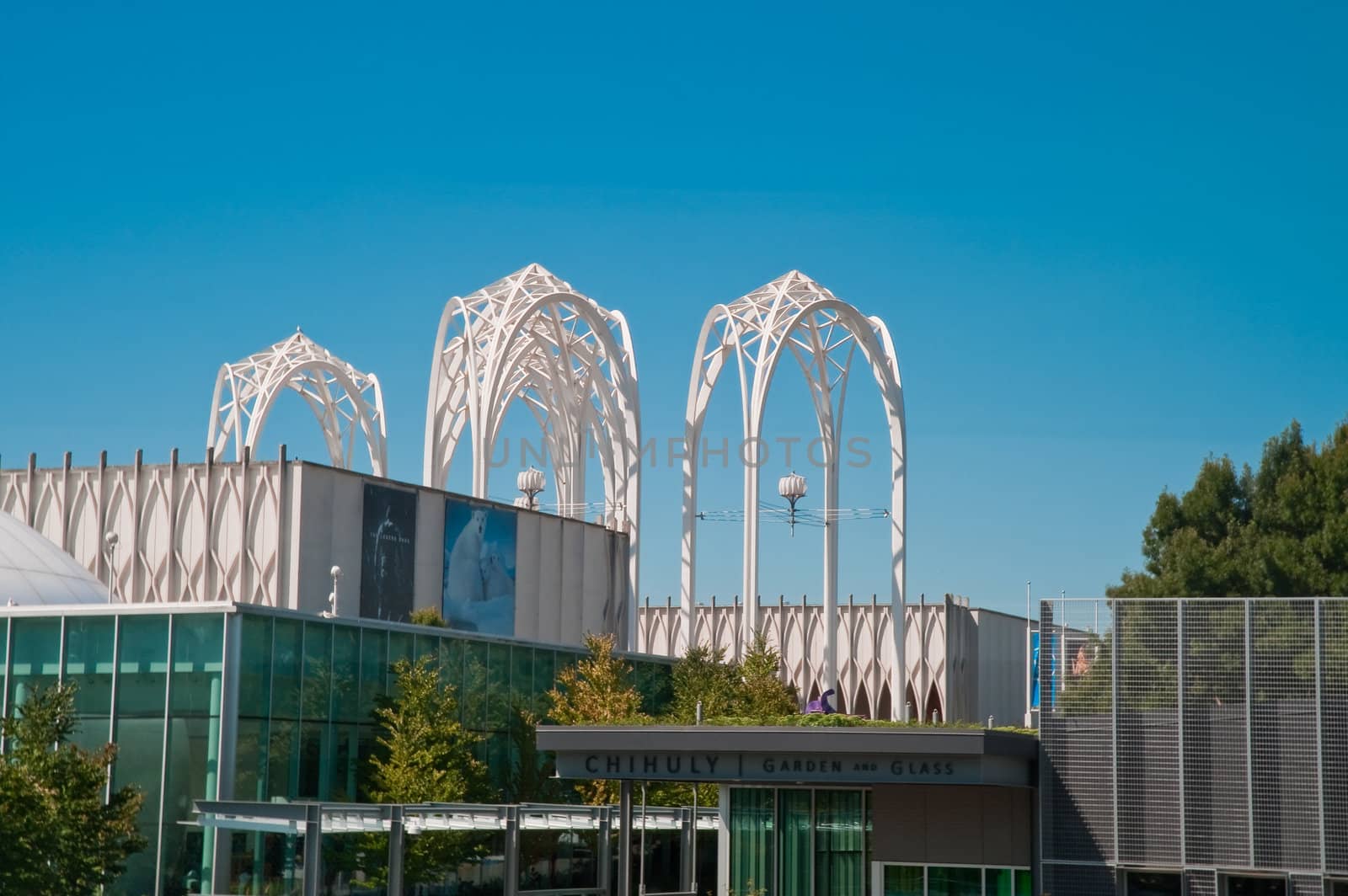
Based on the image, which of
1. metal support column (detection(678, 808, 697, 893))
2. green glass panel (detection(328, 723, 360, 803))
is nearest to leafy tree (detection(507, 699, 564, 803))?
metal support column (detection(678, 808, 697, 893))

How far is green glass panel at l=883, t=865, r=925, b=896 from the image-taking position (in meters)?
32.9

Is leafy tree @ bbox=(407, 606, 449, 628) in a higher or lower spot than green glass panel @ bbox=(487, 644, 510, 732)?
higher

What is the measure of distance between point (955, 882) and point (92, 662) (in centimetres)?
1882

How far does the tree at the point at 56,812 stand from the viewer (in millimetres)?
30750

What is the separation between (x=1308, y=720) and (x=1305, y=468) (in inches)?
1437

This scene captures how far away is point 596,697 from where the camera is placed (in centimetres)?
4494

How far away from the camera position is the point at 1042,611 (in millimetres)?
32562

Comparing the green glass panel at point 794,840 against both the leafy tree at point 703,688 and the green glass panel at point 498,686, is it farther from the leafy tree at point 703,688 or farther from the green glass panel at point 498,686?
the leafy tree at point 703,688

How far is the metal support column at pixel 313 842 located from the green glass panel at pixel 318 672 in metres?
5.45

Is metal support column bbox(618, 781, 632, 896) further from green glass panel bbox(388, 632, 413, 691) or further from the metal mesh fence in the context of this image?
green glass panel bbox(388, 632, 413, 691)

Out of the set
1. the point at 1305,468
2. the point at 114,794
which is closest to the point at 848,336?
the point at 1305,468

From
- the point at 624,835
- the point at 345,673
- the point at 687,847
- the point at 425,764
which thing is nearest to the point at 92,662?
the point at 345,673

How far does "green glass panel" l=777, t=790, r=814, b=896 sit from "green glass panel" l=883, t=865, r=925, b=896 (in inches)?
96.0

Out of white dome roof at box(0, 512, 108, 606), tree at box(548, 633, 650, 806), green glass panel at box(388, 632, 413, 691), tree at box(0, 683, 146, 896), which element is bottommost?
tree at box(0, 683, 146, 896)
